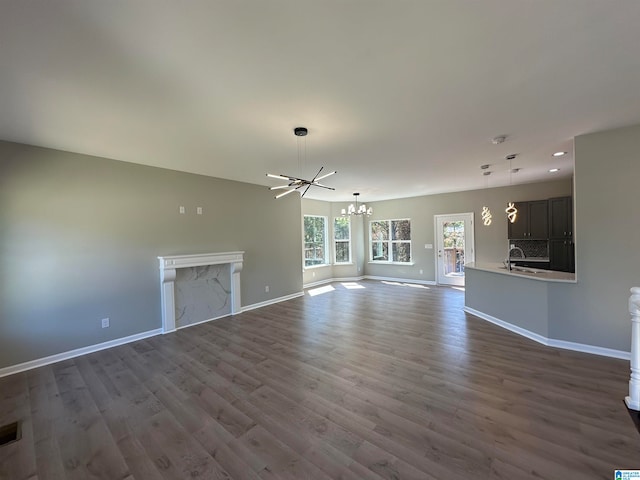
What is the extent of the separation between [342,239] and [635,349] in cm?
755

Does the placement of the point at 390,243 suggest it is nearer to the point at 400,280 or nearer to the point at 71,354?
the point at 400,280

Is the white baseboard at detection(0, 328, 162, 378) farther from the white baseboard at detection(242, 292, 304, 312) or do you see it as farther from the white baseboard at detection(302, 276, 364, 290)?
the white baseboard at detection(302, 276, 364, 290)

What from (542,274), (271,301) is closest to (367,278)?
(271,301)

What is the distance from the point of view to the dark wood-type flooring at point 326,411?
1.78 metres

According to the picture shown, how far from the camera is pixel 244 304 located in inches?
226

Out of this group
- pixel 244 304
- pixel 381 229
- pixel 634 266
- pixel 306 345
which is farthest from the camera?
pixel 381 229

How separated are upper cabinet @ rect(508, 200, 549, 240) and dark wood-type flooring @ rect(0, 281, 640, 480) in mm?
3499

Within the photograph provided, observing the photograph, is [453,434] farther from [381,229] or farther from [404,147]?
[381,229]

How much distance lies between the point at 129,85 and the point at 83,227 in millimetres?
2659

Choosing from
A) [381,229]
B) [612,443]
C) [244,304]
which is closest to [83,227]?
[244,304]

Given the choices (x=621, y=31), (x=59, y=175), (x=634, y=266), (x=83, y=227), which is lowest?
(x=634, y=266)

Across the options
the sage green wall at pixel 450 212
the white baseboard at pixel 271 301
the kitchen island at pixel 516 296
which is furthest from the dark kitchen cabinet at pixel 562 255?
the white baseboard at pixel 271 301

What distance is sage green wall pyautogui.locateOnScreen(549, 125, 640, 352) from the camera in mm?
3135

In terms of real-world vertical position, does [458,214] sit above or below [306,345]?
above
